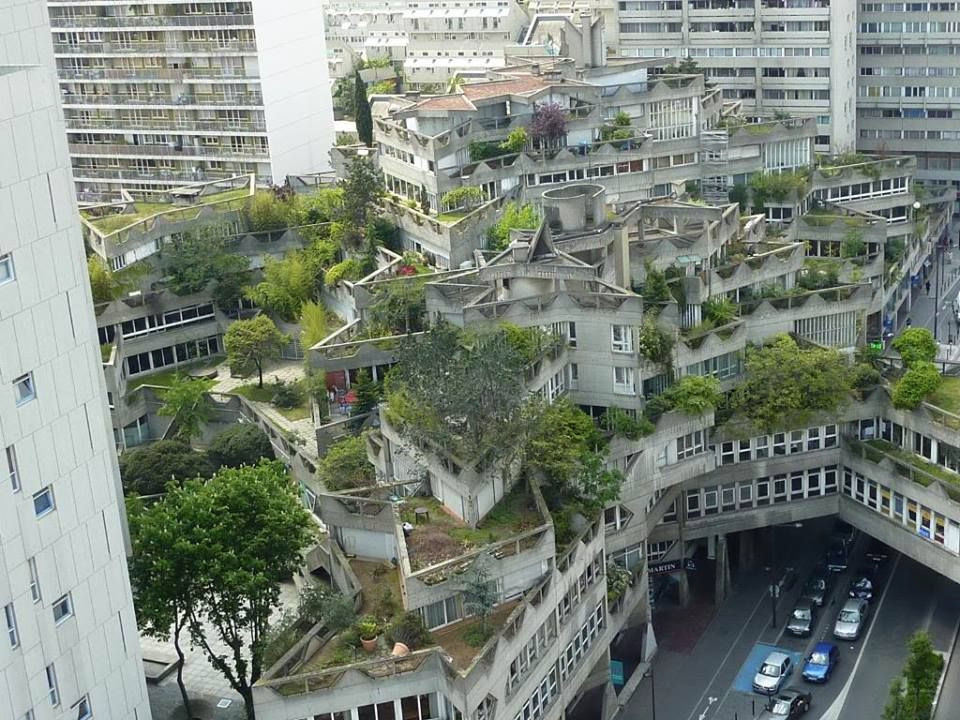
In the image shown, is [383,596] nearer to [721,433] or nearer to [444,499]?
[444,499]

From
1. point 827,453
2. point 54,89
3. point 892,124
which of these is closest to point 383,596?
point 54,89

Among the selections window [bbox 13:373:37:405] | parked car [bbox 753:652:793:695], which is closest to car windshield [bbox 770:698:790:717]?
parked car [bbox 753:652:793:695]

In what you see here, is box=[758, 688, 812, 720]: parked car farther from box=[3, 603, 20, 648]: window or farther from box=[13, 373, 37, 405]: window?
box=[13, 373, 37, 405]: window

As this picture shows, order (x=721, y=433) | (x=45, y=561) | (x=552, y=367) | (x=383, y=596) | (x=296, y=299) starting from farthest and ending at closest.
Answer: (x=296, y=299)
(x=721, y=433)
(x=552, y=367)
(x=383, y=596)
(x=45, y=561)

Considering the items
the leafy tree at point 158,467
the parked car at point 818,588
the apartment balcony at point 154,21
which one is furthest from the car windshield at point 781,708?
the apartment balcony at point 154,21

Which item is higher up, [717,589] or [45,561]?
[45,561]

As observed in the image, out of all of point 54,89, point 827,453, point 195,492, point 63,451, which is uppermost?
point 54,89
